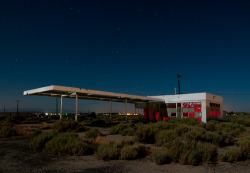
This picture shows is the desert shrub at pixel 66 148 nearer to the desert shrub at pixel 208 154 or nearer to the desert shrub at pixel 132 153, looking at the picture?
the desert shrub at pixel 132 153

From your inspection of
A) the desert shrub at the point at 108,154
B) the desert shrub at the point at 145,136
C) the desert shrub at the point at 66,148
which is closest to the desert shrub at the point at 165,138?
the desert shrub at the point at 145,136

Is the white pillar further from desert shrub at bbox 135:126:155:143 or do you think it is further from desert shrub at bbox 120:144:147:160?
desert shrub at bbox 120:144:147:160

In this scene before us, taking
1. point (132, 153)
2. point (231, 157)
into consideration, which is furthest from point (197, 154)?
point (132, 153)

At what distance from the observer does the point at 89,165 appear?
20.4ft

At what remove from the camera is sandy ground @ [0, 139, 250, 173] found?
5.78 meters

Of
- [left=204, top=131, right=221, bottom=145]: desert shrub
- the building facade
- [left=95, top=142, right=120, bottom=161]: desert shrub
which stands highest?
the building facade

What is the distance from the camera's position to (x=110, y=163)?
649 cm

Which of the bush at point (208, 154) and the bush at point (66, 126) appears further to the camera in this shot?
the bush at point (66, 126)

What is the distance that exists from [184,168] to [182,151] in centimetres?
119

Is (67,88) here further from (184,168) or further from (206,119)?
(206,119)

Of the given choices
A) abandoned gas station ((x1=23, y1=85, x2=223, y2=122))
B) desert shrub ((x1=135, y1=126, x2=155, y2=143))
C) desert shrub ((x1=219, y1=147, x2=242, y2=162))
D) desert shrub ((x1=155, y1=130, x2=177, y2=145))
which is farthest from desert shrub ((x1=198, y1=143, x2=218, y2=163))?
abandoned gas station ((x1=23, y1=85, x2=223, y2=122))

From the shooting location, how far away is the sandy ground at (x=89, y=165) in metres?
5.78

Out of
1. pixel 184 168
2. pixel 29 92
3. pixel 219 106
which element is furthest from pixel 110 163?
pixel 219 106

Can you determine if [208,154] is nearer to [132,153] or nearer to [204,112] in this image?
[132,153]
